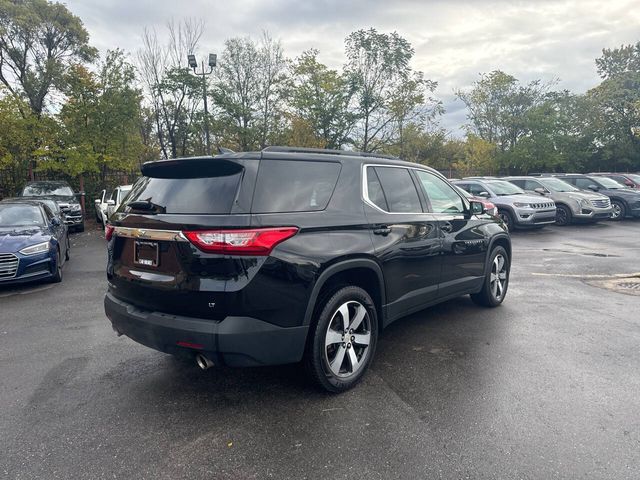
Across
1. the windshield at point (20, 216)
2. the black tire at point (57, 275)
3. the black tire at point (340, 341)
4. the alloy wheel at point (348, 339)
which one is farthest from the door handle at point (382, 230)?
the windshield at point (20, 216)

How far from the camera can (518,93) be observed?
30609 millimetres

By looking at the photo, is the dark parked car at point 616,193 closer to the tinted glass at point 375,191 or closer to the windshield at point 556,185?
the windshield at point 556,185

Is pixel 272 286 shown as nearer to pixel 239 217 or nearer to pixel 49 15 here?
pixel 239 217

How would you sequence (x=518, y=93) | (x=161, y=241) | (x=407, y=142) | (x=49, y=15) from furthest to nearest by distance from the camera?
1. (x=518, y=93)
2. (x=407, y=142)
3. (x=49, y=15)
4. (x=161, y=241)

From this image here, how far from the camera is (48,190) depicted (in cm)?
1534

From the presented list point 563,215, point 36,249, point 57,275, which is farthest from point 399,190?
point 563,215

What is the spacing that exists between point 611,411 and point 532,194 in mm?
13263

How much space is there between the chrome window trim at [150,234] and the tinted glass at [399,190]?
1855mm

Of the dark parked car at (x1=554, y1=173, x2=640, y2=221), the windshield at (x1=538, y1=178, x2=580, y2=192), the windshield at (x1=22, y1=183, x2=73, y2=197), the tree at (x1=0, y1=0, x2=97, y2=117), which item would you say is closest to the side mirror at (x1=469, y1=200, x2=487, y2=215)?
the windshield at (x1=538, y1=178, x2=580, y2=192)

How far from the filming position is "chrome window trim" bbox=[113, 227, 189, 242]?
2.75 metres

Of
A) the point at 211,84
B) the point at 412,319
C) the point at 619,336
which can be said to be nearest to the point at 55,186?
the point at 211,84

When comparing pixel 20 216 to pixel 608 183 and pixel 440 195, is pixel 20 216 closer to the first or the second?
pixel 440 195

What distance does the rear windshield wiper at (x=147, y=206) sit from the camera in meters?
2.99

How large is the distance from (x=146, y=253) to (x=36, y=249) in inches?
Result: 194
